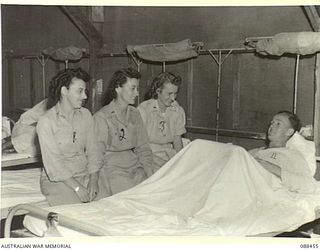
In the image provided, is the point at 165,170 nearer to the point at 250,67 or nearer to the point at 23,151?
the point at 23,151

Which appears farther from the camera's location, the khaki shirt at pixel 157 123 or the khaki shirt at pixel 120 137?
the khaki shirt at pixel 157 123

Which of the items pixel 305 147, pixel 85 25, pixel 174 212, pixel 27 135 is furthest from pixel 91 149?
pixel 85 25

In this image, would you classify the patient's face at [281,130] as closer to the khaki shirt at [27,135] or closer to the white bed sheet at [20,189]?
the white bed sheet at [20,189]

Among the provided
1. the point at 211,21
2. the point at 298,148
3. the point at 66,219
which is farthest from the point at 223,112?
the point at 66,219

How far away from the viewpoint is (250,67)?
282 centimetres

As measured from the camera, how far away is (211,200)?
1487 mm

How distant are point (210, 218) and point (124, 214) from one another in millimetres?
272

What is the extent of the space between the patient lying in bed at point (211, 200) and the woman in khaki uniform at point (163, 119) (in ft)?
2.07

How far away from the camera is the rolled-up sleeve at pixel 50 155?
1600 mm

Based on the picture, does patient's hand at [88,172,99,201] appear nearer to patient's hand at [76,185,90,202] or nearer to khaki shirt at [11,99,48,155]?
patient's hand at [76,185,90,202]

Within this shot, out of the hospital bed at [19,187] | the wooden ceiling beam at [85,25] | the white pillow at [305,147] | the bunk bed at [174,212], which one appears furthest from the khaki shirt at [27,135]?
the white pillow at [305,147]

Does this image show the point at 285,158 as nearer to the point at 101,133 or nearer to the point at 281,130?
the point at 281,130

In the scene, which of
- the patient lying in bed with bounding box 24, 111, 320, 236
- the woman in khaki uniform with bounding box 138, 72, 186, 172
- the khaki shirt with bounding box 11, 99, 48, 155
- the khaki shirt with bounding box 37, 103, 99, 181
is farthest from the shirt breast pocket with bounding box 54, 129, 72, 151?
the woman in khaki uniform with bounding box 138, 72, 186, 172

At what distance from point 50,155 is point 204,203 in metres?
0.57
